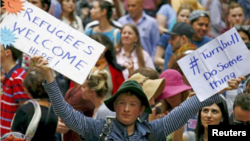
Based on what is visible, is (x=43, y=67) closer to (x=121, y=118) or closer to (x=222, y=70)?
(x=121, y=118)

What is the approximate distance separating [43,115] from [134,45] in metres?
3.57

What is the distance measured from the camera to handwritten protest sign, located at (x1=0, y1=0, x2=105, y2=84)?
6402 millimetres

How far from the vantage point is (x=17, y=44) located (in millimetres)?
6453

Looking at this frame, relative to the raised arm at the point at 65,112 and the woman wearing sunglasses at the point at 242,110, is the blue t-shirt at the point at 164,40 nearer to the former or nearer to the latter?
the woman wearing sunglasses at the point at 242,110

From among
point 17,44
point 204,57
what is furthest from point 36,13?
point 204,57

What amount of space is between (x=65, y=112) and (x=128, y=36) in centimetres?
487

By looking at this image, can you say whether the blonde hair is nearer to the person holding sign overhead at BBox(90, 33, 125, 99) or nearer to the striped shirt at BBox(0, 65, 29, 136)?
the striped shirt at BBox(0, 65, 29, 136)

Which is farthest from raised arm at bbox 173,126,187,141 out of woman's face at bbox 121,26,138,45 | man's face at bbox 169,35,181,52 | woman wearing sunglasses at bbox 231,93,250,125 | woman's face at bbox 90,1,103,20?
woman's face at bbox 90,1,103,20

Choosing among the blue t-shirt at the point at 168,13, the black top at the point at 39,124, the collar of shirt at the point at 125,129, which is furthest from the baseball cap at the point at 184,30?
the collar of shirt at the point at 125,129

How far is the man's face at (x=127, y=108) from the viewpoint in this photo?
20.0ft

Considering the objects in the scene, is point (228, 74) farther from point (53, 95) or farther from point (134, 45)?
point (134, 45)

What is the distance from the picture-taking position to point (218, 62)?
660cm

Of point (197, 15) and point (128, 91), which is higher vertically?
point (197, 15)

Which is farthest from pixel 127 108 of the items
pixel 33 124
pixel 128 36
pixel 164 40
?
pixel 164 40
